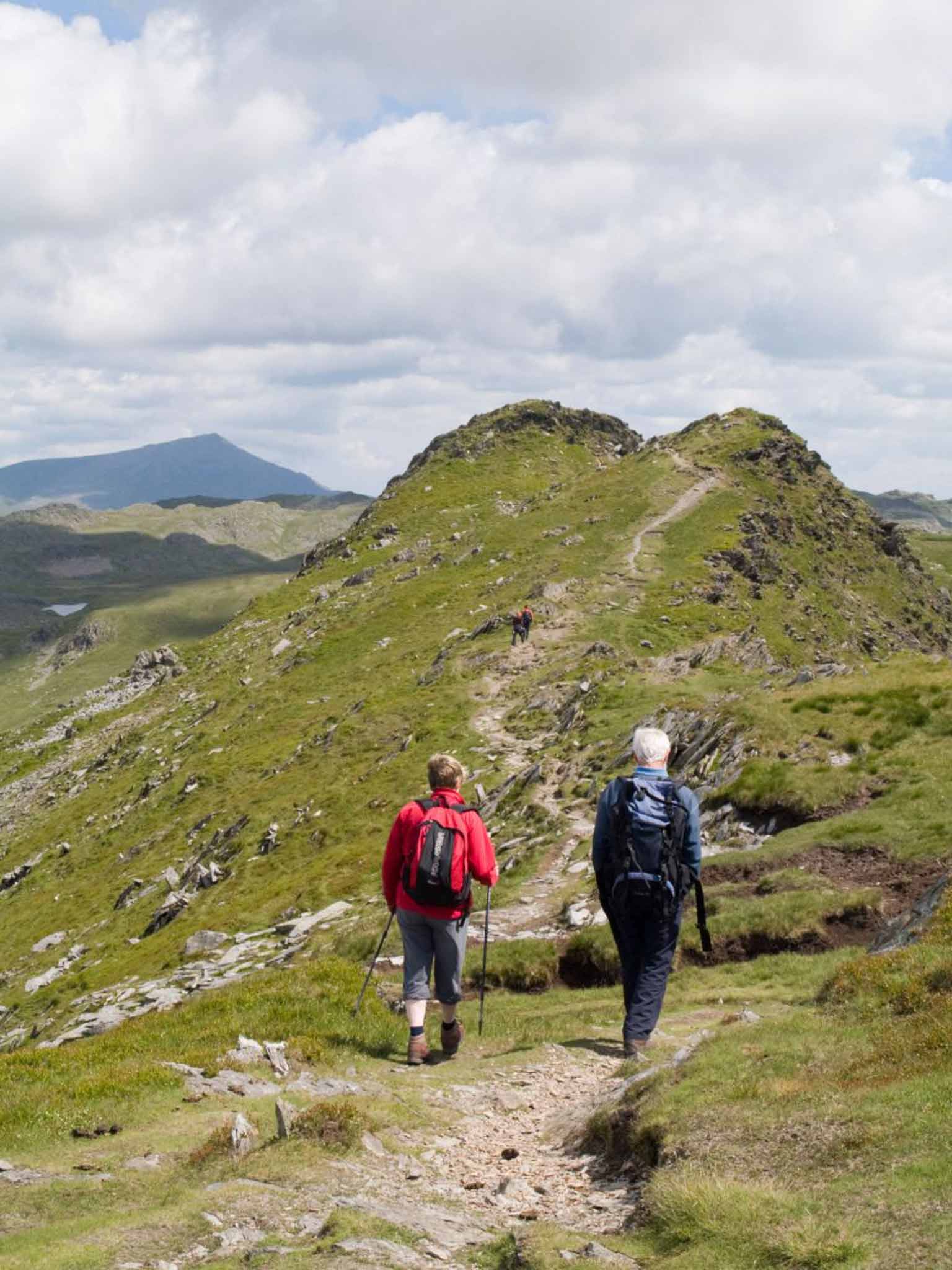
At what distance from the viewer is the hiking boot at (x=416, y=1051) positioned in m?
15.4

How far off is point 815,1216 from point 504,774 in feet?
118

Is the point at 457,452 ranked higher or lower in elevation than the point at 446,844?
higher

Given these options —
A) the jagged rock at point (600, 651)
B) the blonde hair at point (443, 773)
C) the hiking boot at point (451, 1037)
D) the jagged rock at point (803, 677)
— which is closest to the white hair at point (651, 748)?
the blonde hair at point (443, 773)

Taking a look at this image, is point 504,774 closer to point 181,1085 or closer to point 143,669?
point 181,1085

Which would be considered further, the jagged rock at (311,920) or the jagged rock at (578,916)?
the jagged rock at (311,920)

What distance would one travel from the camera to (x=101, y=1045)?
15680 mm

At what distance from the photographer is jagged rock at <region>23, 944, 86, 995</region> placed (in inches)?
1976

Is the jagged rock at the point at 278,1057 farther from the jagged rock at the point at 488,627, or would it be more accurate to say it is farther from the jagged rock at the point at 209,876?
the jagged rock at the point at 488,627

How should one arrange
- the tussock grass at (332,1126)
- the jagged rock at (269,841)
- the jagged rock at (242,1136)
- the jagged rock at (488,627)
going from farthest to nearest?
1. the jagged rock at (488,627)
2. the jagged rock at (269,841)
3. the tussock grass at (332,1126)
4. the jagged rock at (242,1136)

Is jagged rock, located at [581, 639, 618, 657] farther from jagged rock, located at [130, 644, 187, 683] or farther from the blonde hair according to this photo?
jagged rock, located at [130, 644, 187, 683]

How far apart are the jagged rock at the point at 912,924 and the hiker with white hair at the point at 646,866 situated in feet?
11.3

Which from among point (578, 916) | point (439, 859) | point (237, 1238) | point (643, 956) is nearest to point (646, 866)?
point (643, 956)

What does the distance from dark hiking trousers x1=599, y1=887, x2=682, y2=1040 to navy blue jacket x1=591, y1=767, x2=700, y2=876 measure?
68 cm

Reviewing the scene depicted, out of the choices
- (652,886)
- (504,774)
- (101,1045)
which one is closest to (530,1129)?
(652,886)
